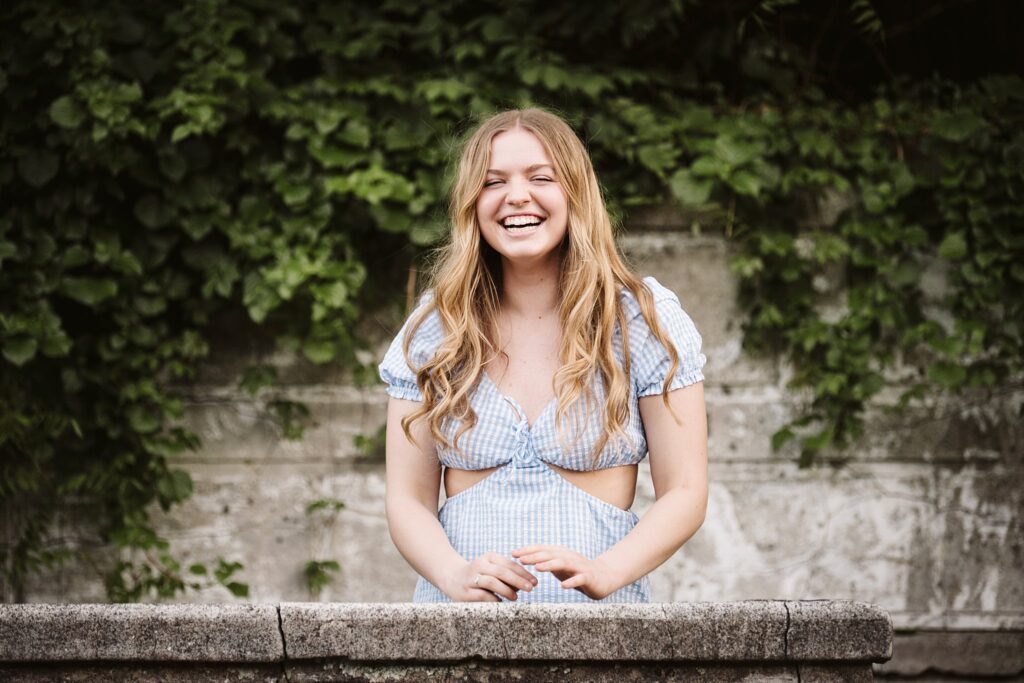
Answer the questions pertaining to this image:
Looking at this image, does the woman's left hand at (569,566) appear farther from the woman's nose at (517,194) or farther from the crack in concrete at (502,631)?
the woman's nose at (517,194)

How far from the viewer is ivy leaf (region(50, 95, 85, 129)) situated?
2.89 metres

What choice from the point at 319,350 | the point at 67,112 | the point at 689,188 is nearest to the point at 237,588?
the point at 319,350

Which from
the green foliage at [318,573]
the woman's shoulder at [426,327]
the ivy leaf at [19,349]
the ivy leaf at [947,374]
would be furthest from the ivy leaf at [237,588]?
the ivy leaf at [947,374]

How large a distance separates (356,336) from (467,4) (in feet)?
4.11

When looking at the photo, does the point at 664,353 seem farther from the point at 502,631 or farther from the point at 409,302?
the point at 409,302

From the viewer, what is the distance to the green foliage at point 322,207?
298cm

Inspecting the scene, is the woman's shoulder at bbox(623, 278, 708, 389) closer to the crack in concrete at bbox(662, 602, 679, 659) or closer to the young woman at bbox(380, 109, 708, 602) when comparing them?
the young woman at bbox(380, 109, 708, 602)

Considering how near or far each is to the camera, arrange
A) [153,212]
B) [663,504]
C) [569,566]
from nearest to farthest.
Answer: [569,566]
[663,504]
[153,212]

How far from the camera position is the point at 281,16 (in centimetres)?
312

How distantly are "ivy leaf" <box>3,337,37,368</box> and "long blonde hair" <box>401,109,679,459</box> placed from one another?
1549mm

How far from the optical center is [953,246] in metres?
3.05

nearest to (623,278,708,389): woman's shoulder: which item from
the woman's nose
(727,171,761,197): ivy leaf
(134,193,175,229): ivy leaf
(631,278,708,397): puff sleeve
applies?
(631,278,708,397): puff sleeve

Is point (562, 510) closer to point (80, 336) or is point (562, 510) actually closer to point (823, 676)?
point (823, 676)

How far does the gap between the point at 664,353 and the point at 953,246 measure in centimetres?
164
